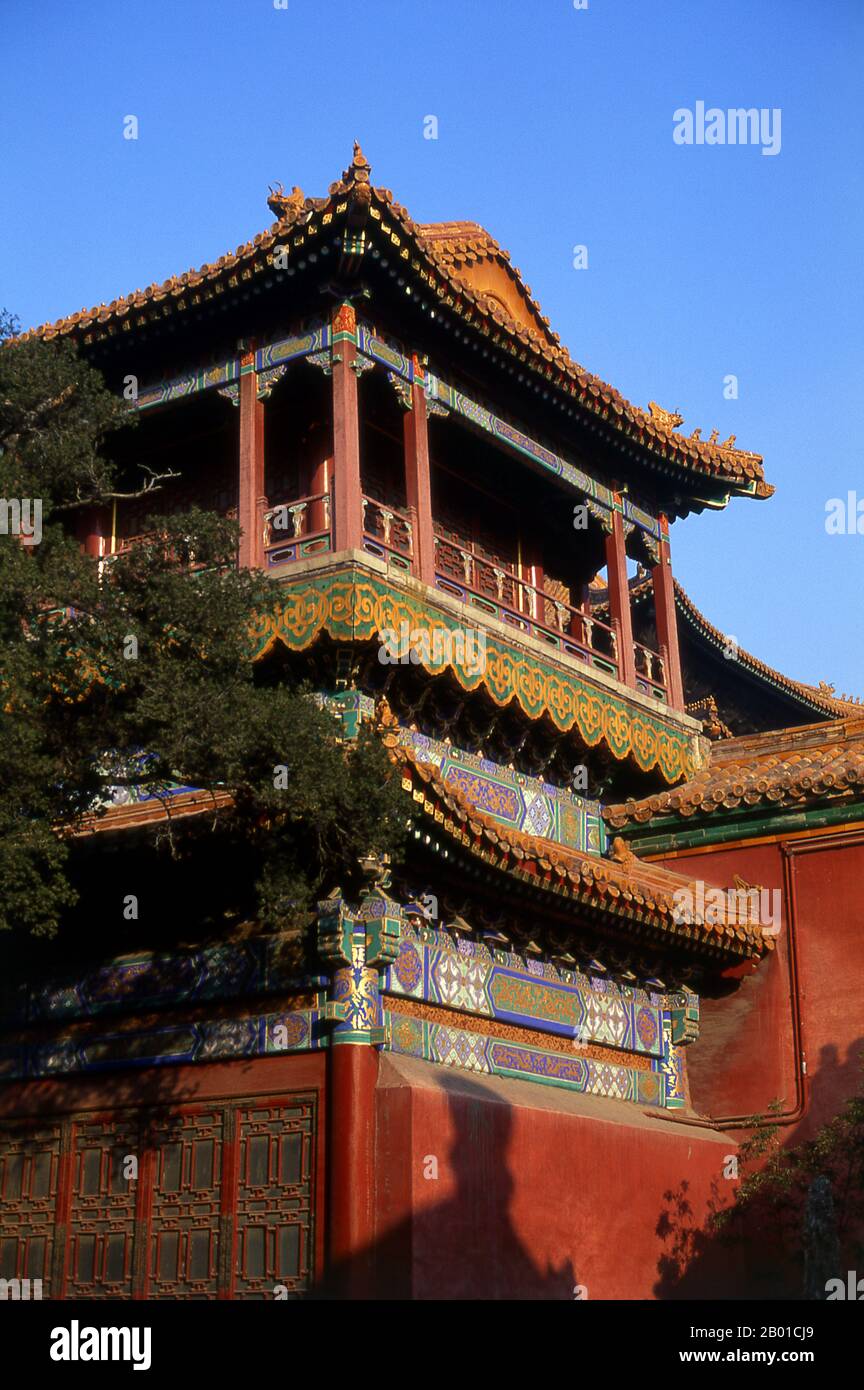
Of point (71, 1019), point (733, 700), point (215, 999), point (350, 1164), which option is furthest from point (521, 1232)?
point (733, 700)

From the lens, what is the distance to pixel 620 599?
59.5ft

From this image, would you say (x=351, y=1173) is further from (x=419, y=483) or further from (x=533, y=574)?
(x=533, y=574)

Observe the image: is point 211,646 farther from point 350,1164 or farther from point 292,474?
point 292,474

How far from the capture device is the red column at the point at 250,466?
15.1 metres

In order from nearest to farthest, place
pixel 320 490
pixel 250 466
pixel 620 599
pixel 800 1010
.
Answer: pixel 250 466, pixel 800 1010, pixel 320 490, pixel 620 599

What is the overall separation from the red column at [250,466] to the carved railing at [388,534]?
0.94 meters

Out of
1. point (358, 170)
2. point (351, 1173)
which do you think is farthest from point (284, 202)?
point (351, 1173)

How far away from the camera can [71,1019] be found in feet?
44.1

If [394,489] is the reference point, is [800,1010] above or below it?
below

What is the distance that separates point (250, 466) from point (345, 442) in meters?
0.98

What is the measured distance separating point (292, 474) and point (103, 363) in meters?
2.04
